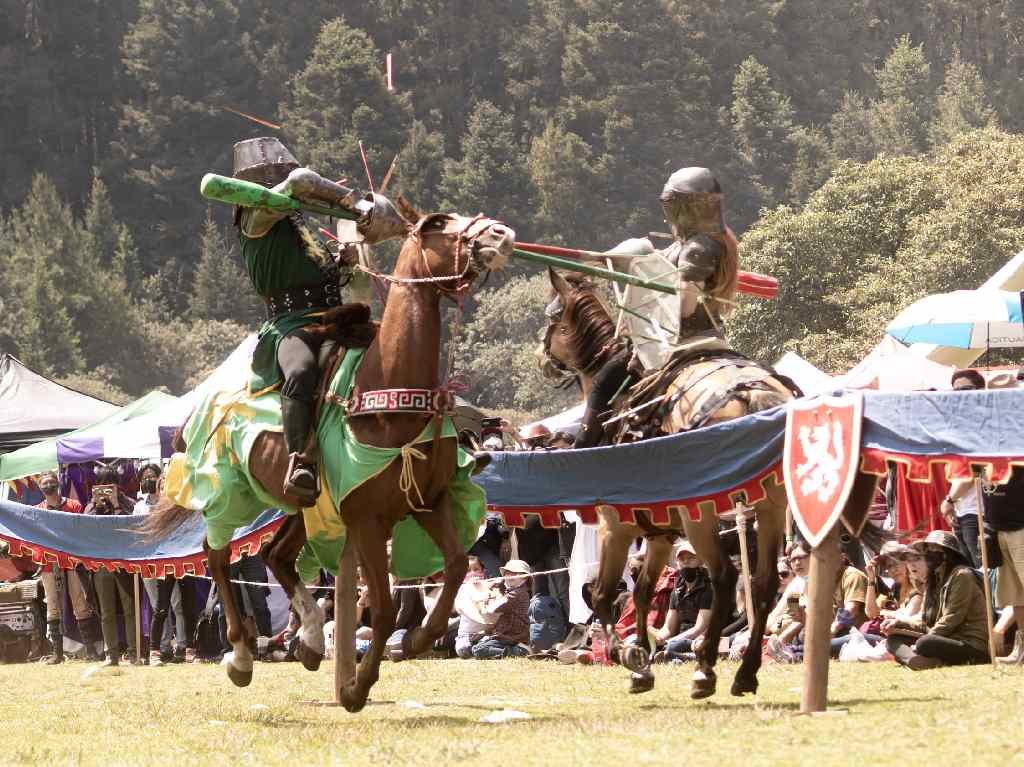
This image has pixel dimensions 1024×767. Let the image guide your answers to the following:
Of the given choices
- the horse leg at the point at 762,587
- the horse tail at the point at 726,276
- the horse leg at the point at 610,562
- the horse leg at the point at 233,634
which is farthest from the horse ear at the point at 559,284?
the horse leg at the point at 233,634

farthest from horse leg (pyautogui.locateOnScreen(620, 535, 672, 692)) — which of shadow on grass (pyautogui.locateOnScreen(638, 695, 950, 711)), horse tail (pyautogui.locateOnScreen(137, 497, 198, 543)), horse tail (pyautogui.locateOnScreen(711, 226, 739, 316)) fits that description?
horse tail (pyautogui.locateOnScreen(137, 497, 198, 543))

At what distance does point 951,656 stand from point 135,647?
9630mm

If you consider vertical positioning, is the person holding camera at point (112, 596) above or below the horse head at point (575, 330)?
below

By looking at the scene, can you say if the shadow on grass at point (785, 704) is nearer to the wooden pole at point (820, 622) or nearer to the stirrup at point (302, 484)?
the wooden pole at point (820, 622)

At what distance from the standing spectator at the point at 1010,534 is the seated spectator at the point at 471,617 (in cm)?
575

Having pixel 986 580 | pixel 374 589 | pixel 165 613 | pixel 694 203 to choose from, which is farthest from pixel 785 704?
pixel 165 613

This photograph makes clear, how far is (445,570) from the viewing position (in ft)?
32.7

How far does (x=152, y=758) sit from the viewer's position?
8430 millimetres

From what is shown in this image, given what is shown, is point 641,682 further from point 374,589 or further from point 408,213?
point 408,213

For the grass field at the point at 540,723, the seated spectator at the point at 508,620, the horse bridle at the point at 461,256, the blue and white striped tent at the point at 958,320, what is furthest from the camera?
the blue and white striped tent at the point at 958,320

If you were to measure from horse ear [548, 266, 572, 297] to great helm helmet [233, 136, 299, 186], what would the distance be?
186 centimetres

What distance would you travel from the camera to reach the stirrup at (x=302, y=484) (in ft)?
33.0

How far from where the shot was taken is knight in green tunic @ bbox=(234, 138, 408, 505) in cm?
1005

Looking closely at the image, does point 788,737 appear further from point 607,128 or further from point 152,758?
point 607,128
